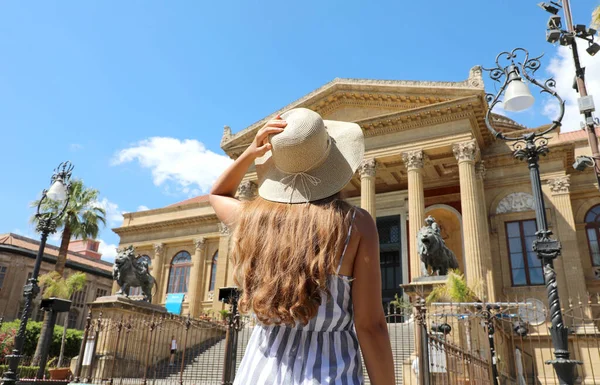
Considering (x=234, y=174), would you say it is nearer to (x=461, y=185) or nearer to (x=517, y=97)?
(x=517, y=97)

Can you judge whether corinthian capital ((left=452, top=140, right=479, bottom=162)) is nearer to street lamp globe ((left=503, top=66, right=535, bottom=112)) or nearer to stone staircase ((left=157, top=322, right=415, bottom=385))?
stone staircase ((left=157, top=322, right=415, bottom=385))

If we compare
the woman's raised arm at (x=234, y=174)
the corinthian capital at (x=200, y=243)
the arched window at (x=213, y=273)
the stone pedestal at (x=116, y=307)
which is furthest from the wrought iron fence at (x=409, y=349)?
the corinthian capital at (x=200, y=243)

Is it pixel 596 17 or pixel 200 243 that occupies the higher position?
pixel 596 17

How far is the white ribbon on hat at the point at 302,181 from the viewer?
65.5 inches

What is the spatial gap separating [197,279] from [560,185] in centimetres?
2390

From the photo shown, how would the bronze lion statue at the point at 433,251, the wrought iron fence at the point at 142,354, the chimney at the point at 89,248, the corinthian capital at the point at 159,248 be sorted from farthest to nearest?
the chimney at the point at 89,248 → the corinthian capital at the point at 159,248 → the bronze lion statue at the point at 433,251 → the wrought iron fence at the point at 142,354

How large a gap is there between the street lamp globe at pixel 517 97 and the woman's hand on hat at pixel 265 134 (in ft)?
24.0

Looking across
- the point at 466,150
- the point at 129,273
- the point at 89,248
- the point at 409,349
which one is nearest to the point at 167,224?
the point at 129,273

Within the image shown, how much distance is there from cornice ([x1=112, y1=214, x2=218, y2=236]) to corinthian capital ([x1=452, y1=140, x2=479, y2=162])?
19.6 m

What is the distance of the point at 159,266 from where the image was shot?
115 feet

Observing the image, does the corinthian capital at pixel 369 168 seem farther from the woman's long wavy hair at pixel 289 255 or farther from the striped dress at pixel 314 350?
→ the striped dress at pixel 314 350

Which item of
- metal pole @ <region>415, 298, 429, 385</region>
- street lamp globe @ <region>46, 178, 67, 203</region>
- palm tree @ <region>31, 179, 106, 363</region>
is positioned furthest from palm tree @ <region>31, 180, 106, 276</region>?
metal pole @ <region>415, 298, 429, 385</region>

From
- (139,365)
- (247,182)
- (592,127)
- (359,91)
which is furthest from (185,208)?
(592,127)

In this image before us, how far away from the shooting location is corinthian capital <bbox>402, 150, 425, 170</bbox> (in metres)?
21.7
